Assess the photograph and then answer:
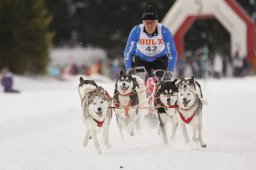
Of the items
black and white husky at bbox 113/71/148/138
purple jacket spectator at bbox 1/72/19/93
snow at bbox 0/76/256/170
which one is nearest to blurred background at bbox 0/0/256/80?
purple jacket spectator at bbox 1/72/19/93

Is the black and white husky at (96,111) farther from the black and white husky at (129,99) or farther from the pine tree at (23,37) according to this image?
the pine tree at (23,37)

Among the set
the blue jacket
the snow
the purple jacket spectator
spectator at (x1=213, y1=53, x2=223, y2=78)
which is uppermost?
spectator at (x1=213, y1=53, x2=223, y2=78)

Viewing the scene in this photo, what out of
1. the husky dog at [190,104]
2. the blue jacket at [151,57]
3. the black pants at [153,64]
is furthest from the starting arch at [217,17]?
the husky dog at [190,104]

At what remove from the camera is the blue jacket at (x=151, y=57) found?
9.70 metres

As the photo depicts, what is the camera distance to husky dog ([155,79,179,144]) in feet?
28.6

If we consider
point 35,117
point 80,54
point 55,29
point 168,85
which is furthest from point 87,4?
point 168,85

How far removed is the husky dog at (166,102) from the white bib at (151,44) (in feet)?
3.09

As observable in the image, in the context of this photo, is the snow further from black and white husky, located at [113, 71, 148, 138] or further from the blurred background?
the blurred background

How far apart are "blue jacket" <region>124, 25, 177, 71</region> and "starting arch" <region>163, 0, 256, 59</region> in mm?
21681

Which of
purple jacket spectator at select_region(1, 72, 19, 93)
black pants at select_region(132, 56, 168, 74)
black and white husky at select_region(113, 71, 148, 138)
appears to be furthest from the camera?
purple jacket spectator at select_region(1, 72, 19, 93)

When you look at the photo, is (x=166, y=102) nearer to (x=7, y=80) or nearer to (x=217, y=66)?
(x=7, y=80)

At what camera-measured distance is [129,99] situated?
9.26 metres

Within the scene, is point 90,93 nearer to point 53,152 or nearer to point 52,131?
point 53,152

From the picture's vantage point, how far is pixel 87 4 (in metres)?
57.5
